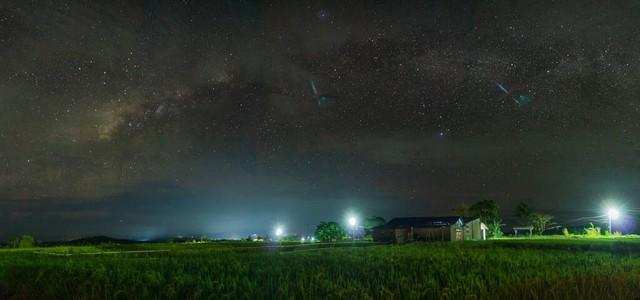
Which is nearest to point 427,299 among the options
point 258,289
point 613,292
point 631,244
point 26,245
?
point 258,289

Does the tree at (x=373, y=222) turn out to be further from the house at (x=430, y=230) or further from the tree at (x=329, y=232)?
the tree at (x=329, y=232)

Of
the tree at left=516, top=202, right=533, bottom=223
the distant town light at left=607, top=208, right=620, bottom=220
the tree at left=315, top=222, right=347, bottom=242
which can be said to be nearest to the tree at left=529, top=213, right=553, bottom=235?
the tree at left=516, top=202, right=533, bottom=223

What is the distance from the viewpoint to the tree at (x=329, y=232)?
73.6 m

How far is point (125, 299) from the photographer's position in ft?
26.7

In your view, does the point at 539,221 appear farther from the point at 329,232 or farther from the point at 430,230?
the point at 329,232

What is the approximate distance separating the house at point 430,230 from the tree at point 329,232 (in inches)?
319

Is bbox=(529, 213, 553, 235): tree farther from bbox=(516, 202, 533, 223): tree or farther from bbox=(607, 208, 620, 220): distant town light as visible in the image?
bbox=(607, 208, 620, 220): distant town light

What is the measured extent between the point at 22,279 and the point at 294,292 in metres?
8.84

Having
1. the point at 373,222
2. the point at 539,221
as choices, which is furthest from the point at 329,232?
the point at 539,221

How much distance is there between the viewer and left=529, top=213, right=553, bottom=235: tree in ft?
336

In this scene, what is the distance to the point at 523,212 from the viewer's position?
10912 cm

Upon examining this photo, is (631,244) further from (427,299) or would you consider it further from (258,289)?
(258,289)

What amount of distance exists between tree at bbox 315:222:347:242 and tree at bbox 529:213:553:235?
52.3m

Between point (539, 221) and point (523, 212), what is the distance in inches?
223
